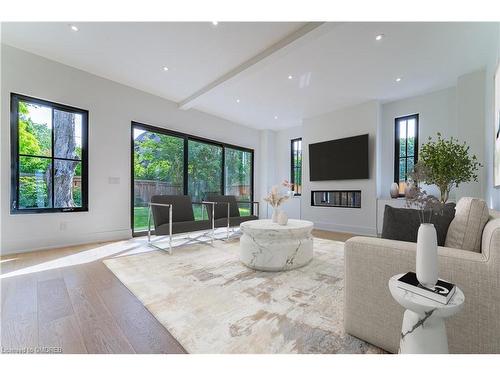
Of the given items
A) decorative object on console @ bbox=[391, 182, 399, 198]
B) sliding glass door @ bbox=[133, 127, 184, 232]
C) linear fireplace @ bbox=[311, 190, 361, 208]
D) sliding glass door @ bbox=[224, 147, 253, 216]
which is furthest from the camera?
sliding glass door @ bbox=[224, 147, 253, 216]

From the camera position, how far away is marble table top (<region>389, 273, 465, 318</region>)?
2.56 feet

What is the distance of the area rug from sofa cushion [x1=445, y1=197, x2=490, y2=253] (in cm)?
73

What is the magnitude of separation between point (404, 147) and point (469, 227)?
4.15 m

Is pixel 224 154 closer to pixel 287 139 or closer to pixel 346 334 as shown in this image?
pixel 287 139

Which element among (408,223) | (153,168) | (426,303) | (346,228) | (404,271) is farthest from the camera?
(346,228)

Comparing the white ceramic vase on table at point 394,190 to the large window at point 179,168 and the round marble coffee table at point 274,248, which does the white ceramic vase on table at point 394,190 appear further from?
the large window at point 179,168

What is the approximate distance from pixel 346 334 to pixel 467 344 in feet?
1.77

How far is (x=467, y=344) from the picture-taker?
3.13ft

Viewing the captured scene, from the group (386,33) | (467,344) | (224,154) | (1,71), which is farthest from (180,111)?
(467,344)

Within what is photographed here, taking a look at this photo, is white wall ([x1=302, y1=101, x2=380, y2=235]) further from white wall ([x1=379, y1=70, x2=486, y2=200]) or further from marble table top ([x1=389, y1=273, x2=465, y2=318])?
marble table top ([x1=389, y1=273, x2=465, y2=318])

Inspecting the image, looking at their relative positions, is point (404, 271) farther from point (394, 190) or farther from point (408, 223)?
point (394, 190)

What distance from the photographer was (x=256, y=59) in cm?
304

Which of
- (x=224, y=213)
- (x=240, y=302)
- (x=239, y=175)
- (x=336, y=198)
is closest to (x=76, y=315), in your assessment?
(x=240, y=302)

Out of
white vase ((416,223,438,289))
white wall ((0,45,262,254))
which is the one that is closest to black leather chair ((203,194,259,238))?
white wall ((0,45,262,254))
